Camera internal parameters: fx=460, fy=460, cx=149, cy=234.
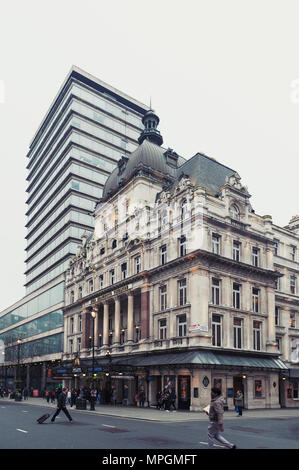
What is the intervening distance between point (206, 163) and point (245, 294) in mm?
15451

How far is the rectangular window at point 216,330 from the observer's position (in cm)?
4253

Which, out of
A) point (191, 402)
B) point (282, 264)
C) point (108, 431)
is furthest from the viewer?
point (282, 264)

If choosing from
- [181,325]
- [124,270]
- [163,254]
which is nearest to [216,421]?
[181,325]

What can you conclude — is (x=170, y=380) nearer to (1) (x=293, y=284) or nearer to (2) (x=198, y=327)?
(2) (x=198, y=327)

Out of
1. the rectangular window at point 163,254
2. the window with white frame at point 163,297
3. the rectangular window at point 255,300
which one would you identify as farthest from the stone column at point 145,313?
the rectangular window at point 255,300

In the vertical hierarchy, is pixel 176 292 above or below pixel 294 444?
above

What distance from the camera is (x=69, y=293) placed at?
73188 millimetres

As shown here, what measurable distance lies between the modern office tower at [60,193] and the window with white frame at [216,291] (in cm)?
3895

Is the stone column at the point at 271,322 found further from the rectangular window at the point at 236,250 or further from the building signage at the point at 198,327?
the building signage at the point at 198,327

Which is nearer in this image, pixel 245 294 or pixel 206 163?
pixel 245 294

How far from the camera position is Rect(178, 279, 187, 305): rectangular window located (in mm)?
43969

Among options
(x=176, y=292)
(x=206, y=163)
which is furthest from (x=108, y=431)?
(x=206, y=163)

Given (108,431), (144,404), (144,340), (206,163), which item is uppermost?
(206,163)

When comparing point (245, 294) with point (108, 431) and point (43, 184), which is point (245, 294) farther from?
point (43, 184)
